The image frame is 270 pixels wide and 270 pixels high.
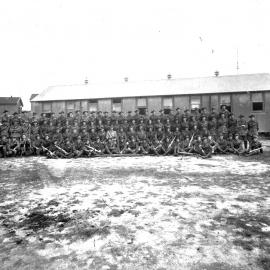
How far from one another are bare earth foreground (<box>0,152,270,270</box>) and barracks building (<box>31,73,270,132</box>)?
12.1 metres

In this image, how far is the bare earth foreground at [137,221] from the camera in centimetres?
272

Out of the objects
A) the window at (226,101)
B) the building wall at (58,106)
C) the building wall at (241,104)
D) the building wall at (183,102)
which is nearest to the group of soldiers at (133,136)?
the building wall at (183,102)

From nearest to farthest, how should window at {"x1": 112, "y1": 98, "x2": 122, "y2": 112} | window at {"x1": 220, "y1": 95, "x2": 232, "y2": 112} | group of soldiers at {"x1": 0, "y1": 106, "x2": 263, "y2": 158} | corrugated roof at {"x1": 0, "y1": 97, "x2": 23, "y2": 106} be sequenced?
group of soldiers at {"x1": 0, "y1": 106, "x2": 263, "y2": 158}, window at {"x1": 220, "y1": 95, "x2": 232, "y2": 112}, window at {"x1": 112, "y1": 98, "x2": 122, "y2": 112}, corrugated roof at {"x1": 0, "y1": 97, "x2": 23, "y2": 106}

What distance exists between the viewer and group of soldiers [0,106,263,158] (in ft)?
35.8

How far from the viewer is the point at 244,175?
6484 millimetres

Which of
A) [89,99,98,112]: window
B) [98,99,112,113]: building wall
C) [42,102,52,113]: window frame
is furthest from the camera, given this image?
[42,102,52,113]: window frame

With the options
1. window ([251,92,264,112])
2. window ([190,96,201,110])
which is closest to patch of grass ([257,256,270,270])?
window ([190,96,201,110])

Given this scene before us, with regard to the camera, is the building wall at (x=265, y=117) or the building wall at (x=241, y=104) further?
the building wall at (x=241, y=104)

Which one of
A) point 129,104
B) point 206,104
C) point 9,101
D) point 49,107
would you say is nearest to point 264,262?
point 206,104

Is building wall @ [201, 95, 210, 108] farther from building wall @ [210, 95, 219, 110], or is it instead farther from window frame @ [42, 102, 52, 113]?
window frame @ [42, 102, 52, 113]

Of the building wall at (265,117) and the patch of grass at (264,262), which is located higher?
the building wall at (265,117)

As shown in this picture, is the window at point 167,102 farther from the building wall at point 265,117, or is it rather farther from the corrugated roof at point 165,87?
the building wall at point 265,117

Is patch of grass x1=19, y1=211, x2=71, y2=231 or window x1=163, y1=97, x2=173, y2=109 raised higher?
window x1=163, y1=97, x2=173, y2=109

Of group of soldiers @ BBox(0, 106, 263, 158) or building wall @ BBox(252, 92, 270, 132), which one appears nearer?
group of soldiers @ BBox(0, 106, 263, 158)
